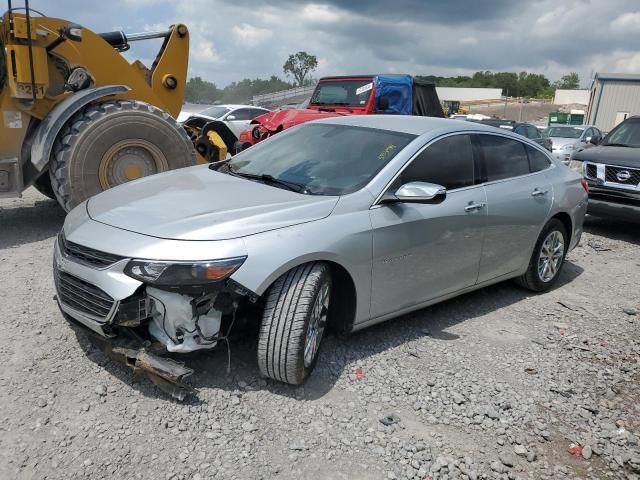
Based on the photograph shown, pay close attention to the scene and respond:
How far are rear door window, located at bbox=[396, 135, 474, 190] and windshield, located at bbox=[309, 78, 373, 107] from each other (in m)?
5.69

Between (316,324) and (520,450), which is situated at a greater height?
(316,324)

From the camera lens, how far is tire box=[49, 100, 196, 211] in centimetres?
613

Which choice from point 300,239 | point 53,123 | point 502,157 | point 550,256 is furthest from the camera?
point 53,123

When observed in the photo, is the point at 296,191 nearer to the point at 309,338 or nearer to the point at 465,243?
the point at 309,338

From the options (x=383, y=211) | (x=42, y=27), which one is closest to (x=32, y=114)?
(x=42, y=27)

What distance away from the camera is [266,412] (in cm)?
319

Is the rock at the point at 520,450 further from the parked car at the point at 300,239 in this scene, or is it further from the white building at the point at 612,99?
the white building at the point at 612,99

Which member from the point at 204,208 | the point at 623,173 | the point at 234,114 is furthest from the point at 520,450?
the point at 234,114

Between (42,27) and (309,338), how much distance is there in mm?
4999

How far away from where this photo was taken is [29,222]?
276 inches

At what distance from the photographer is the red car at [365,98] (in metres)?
9.44

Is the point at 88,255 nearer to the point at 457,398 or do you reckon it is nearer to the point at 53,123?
the point at 457,398

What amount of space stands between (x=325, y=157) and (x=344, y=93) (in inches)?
261

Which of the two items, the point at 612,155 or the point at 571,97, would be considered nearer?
the point at 612,155
